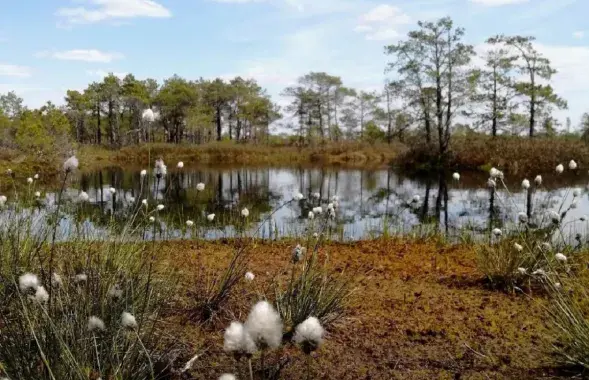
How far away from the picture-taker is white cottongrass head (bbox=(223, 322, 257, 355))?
1182mm

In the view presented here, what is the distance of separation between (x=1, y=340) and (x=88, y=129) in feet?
200

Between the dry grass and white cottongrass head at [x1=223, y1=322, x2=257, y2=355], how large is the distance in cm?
142

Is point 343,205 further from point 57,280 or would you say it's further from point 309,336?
point 309,336

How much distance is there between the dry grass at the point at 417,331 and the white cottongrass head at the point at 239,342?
1424 mm

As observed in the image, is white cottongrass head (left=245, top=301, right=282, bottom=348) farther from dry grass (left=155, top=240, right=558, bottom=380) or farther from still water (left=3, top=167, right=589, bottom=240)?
still water (left=3, top=167, right=589, bottom=240)

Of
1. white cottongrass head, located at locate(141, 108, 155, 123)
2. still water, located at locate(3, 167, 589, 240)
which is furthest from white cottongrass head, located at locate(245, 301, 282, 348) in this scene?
still water, located at locate(3, 167, 589, 240)

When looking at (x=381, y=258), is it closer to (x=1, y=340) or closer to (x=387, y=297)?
(x=387, y=297)

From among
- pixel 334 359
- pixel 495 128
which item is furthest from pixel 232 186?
pixel 495 128

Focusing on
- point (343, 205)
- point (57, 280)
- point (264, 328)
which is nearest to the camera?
point (264, 328)

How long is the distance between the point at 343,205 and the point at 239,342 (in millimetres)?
13391

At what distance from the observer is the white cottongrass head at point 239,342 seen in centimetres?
118

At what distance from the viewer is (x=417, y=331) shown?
3.41 metres

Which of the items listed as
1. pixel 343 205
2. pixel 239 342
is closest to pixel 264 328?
pixel 239 342

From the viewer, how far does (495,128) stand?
36.1 m
